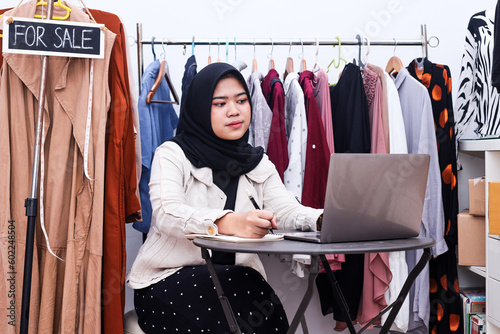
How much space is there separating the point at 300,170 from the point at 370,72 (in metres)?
0.53

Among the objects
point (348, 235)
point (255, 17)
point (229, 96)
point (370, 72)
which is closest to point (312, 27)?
point (255, 17)

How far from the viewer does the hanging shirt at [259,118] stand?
2.11m

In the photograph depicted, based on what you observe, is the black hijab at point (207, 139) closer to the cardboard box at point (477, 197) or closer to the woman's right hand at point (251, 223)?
the woman's right hand at point (251, 223)

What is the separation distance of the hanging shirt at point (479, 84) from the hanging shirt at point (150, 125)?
51.2 inches

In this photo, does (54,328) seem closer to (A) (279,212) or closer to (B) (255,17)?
(A) (279,212)

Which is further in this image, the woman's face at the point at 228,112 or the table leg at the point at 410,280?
the woman's face at the point at 228,112

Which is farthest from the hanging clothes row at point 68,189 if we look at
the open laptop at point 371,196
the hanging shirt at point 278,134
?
the open laptop at point 371,196

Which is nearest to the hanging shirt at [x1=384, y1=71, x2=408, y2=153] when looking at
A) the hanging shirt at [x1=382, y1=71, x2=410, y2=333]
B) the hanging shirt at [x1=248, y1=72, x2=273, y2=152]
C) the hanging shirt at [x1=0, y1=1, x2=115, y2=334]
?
the hanging shirt at [x1=382, y1=71, x2=410, y2=333]

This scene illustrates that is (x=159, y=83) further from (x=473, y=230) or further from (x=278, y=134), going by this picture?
(x=473, y=230)

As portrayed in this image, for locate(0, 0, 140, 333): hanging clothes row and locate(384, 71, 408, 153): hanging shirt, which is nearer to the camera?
locate(0, 0, 140, 333): hanging clothes row

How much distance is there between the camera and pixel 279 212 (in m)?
1.68

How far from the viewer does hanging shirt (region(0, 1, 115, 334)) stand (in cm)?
A: 163

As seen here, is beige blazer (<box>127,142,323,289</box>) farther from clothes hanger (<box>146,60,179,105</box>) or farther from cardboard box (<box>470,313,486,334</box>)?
cardboard box (<box>470,313,486,334</box>)

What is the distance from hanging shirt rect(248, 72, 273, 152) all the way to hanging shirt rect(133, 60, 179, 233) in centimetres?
36
